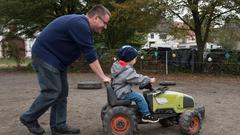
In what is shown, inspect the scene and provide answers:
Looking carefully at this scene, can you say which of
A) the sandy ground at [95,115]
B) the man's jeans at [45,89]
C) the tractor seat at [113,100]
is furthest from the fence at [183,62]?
the man's jeans at [45,89]

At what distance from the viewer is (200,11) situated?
20250 mm

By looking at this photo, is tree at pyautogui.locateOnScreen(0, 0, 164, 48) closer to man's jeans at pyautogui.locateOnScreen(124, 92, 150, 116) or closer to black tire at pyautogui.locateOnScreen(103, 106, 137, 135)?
man's jeans at pyautogui.locateOnScreen(124, 92, 150, 116)

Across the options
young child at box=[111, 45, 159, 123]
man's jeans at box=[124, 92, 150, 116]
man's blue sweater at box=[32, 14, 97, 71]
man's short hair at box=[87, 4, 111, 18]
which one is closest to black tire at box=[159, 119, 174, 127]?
young child at box=[111, 45, 159, 123]

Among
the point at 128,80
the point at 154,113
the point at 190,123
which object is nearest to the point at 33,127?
the point at 128,80

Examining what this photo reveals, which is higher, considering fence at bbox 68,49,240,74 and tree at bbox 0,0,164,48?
tree at bbox 0,0,164,48

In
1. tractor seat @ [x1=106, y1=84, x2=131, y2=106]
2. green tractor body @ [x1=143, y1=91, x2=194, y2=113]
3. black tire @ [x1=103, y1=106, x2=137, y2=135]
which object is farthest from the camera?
green tractor body @ [x1=143, y1=91, x2=194, y2=113]

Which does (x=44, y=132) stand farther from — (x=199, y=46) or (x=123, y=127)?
(x=199, y=46)

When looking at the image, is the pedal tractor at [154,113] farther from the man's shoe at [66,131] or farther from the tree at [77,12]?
the tree at [77,12]

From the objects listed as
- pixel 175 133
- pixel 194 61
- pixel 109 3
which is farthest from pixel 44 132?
pixel 109 3

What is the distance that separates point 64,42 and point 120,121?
1.31 m

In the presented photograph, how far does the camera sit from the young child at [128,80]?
578cm

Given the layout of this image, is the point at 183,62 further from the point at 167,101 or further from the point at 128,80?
the point at 128,80

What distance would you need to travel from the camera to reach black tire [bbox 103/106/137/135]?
563 cm

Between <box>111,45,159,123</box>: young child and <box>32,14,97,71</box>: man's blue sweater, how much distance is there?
21.5 inches
